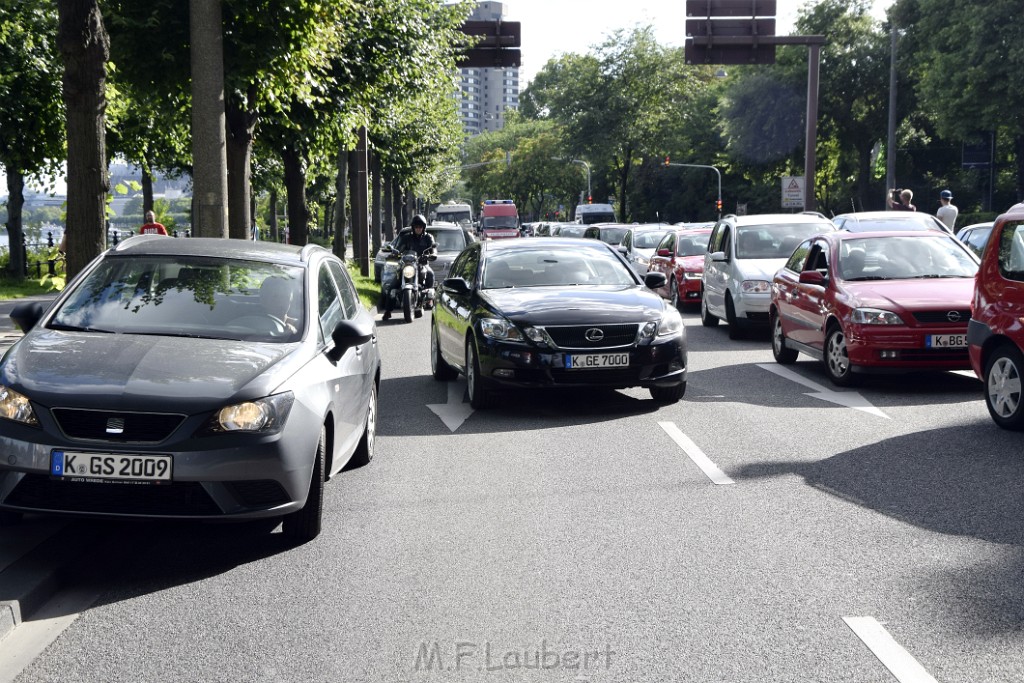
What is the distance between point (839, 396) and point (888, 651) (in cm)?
756

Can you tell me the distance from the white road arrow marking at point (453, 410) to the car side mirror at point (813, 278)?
366cm

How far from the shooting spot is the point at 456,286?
1214 centimetres

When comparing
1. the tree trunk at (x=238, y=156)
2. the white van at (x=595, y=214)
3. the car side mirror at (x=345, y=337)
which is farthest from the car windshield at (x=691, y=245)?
the white van at (x=595, y=214)

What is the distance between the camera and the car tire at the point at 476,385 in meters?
11.0

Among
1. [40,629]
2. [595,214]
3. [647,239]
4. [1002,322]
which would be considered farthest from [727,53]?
[595,214]

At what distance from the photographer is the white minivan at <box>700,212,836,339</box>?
18.0 meters

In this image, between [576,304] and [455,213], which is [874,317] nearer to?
[576,304]

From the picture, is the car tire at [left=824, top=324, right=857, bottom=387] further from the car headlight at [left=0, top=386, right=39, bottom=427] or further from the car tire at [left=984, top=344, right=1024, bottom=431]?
the car headlight at [left=0, top=386, right=39, bottom=427]

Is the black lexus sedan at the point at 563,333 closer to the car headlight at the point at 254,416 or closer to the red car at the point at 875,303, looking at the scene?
the red car at the point at 875,303

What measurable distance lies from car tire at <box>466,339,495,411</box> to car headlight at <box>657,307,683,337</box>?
1476 millimetres

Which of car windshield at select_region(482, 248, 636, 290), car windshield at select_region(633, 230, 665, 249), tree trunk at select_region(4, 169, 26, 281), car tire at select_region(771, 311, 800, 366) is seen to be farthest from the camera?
tree trunk at select_region(4, 169, 26, 281)

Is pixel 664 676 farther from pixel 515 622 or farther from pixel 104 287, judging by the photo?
pixel 104 287

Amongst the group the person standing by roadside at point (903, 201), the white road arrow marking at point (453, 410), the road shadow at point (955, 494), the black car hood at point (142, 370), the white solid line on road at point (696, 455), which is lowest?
Answer: the white road arrow marking at point (453, 410)

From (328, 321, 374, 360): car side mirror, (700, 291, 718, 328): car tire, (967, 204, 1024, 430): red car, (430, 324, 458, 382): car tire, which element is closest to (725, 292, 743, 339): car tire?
(700, 291, 718, 328): car tire
